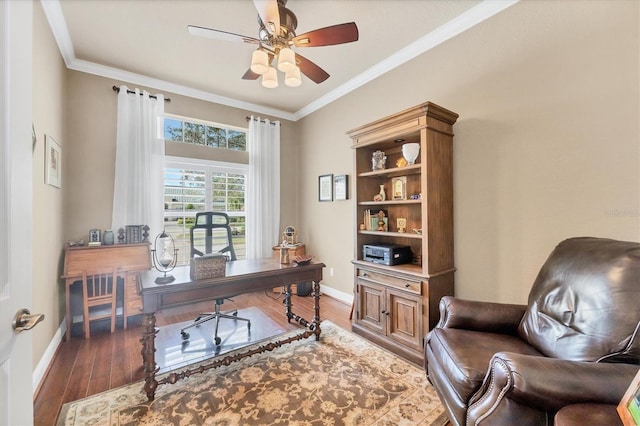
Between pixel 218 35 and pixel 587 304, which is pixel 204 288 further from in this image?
pixel 587 304

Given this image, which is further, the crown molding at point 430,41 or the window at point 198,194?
the window at point 198,194

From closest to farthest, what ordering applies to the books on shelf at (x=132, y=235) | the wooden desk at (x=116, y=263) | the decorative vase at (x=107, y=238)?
1. the wooden desk at (x=116, y=263)
2. the decorative vase at (x=107, y=238)
3. the books on shelf at (x=132, y=235)

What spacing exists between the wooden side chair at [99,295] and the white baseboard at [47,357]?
0.69ft

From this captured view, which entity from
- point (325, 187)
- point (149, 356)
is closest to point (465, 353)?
point (149, 356)

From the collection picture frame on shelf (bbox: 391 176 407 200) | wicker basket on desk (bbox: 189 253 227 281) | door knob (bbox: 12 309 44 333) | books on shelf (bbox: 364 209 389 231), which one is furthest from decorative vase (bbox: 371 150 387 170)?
door knob (bbox: 12 309 44 333)

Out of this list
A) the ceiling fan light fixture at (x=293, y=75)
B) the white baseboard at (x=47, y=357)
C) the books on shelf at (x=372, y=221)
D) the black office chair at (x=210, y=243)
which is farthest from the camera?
the books on shelf at (x=372, y=221)

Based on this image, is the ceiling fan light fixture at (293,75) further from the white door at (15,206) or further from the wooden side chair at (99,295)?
the wooden side chair at (99,295)

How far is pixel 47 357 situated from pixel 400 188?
342 centimetres

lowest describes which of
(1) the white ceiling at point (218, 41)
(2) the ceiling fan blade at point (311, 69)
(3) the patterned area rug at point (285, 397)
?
(3) the patterned area rug at point (285, 397)

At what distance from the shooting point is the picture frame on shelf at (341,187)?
3.81 m

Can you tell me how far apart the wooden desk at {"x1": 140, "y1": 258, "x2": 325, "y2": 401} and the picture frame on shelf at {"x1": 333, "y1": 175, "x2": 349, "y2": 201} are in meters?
1.53

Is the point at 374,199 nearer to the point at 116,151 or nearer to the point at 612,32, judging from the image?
the point at 612,32

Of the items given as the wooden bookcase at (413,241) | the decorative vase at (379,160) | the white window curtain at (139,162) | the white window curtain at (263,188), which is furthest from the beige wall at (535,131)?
the white window curtain at (139,162)

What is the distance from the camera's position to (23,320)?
2.78 feet
